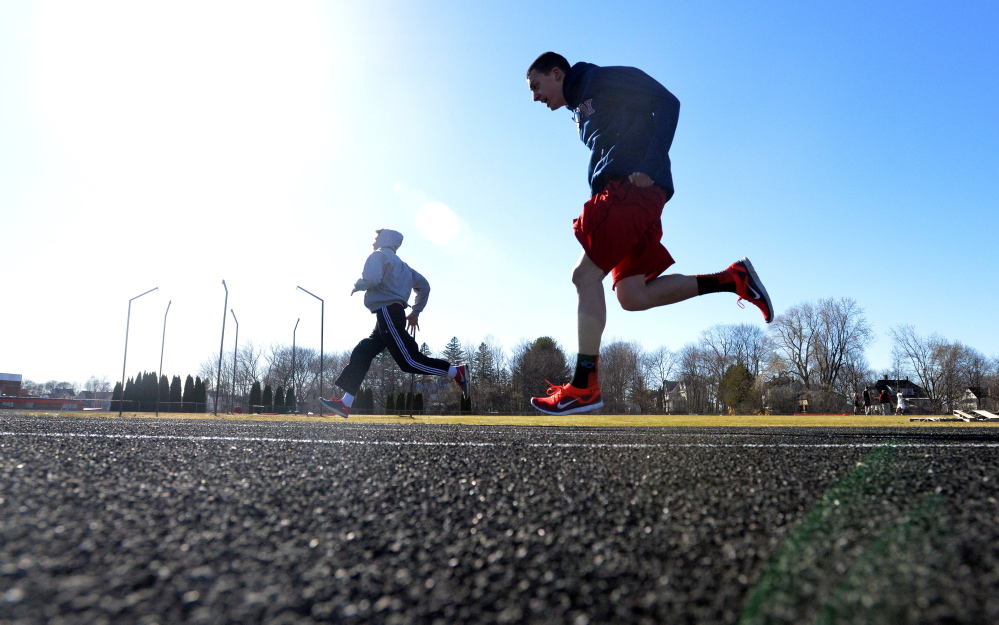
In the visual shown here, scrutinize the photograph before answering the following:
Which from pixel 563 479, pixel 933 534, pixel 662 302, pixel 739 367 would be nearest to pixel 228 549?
pixel 563 479

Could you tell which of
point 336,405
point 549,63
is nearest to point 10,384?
point 336,405

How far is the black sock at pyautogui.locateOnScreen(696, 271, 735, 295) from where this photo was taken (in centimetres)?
367

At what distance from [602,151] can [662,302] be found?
0.99m

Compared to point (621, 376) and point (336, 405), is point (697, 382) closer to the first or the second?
point (621, 376)

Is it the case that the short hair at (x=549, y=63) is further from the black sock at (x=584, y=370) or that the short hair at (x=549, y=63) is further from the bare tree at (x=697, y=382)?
the bare tree at (x=697, y=382)

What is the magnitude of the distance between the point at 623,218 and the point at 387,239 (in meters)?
3.81

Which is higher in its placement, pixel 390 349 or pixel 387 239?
pixel 387 239

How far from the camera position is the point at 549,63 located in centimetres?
394

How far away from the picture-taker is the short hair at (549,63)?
393cm

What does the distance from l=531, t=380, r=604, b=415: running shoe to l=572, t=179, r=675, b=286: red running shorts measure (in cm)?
75

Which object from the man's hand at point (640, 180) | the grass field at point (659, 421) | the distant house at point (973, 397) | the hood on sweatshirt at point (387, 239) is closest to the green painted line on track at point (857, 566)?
the man's hand at point (640, 180)

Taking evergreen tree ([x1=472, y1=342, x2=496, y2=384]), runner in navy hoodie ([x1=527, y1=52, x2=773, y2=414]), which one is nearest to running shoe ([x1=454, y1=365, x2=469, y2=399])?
runner in navy hoodie ([x1=527, y1=52, x2=773, y2=414])

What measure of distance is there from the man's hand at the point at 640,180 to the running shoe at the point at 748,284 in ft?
2.80

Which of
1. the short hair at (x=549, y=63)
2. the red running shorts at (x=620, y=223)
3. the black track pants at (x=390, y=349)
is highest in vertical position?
the short hair at (x=549, y=63)
